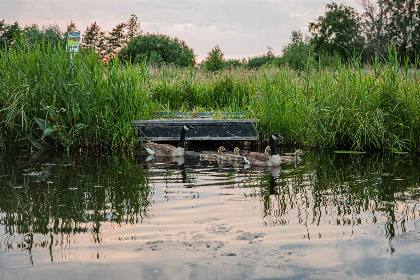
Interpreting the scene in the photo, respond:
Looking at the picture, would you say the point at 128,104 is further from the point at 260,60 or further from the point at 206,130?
the point at 260,60

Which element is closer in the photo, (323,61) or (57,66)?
(57,66)

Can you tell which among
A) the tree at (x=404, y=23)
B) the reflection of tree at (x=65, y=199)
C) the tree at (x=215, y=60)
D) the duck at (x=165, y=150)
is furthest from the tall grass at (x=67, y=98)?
the tree at (x=404, y=23)

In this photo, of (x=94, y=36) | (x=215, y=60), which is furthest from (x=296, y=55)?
(x=94, y=36)

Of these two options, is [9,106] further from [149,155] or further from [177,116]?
[177,116]

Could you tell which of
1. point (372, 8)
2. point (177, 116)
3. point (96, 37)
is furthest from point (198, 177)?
point (96, 37)

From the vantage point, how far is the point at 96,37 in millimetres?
63938

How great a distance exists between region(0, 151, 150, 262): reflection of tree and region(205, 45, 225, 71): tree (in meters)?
25.5

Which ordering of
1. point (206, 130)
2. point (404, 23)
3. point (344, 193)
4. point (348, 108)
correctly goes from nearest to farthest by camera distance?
point (344, 193)
point (348, 108)
point (206, 130)
point (404, 23)

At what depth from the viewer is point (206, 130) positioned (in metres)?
11.7

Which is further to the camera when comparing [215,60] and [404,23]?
[404,23]

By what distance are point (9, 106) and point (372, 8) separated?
154 feet

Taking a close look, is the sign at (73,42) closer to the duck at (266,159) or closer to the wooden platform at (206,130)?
the wooden platform at (206,130)

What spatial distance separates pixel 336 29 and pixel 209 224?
2263 inches

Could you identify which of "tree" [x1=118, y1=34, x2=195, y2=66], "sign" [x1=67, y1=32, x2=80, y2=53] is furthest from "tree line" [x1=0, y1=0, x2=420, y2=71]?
"sign" [x1=67, y1=32, x2=80, y2=53]
